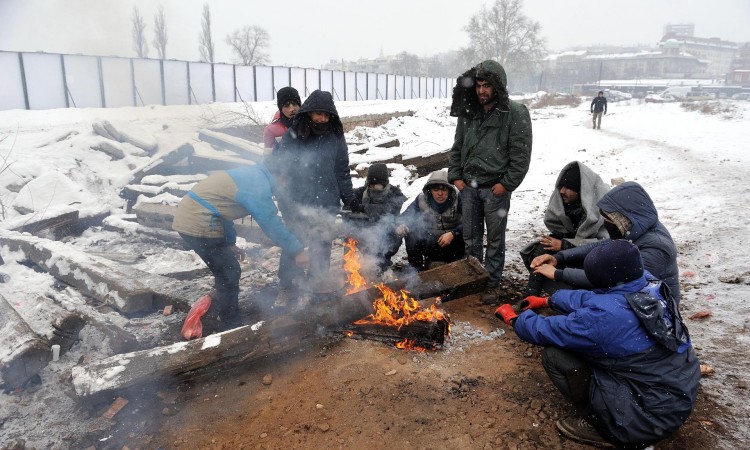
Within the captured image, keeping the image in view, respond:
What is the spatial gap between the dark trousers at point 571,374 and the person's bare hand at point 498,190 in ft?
7.18

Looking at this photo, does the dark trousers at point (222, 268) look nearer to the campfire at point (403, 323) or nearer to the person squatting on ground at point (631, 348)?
the campfire at point (403, 323)

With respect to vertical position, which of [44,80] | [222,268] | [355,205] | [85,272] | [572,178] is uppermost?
[44,80]

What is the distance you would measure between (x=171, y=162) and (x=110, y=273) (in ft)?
18.3

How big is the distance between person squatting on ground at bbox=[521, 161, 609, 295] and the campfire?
1418 mm

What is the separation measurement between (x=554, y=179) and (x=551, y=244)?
22.9 feet

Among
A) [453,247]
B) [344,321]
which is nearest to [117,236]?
[344,321]

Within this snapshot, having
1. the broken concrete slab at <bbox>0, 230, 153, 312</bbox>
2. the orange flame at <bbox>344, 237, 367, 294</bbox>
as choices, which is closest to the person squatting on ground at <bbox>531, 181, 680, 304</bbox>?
the orange flame at <bbox>344, 237, 367, 294</bbox>

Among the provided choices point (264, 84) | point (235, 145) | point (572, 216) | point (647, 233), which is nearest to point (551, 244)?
point (572, 216)

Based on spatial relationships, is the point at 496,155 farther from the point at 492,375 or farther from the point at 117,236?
the point at 117,236

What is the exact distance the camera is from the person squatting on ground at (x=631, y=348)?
2.53 m

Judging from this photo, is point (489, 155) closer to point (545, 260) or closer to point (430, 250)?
point (545, 260)

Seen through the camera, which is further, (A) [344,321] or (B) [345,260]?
(B) [345,260]

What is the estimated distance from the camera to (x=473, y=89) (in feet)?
16.4

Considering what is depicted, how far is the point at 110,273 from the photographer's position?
4797mm
